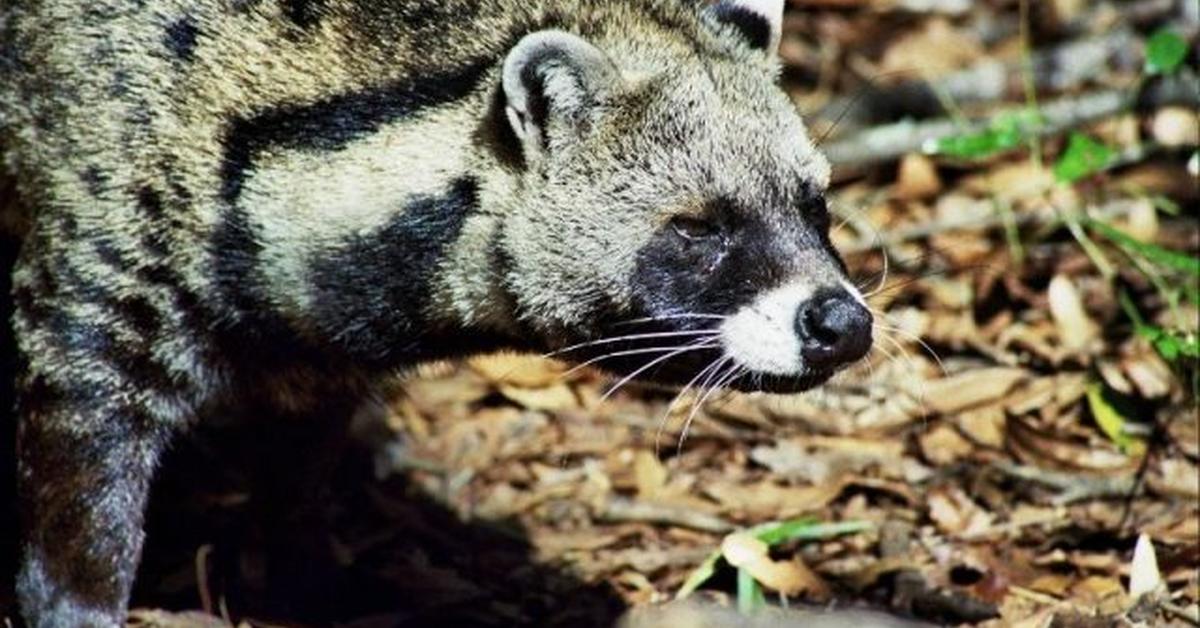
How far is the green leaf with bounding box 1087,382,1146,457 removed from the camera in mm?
10297

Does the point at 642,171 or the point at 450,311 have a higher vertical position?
the point at 642,171

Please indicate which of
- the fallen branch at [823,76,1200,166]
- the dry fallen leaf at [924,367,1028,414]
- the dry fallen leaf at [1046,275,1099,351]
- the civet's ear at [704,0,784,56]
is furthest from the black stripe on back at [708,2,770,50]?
the fallen branch at [823,76,1200,166]

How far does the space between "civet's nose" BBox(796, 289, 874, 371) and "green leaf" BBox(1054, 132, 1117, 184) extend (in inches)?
161

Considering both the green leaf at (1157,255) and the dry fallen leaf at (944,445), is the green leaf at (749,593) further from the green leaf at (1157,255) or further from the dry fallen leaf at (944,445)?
the green leaf at (1157,255)

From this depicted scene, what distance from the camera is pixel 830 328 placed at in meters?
7.43

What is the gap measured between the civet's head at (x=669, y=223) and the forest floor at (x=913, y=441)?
1.25 m

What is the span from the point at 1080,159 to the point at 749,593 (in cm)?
361

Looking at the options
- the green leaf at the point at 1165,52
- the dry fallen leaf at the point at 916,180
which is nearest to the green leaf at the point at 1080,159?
the green leaf at the point at 1165,52

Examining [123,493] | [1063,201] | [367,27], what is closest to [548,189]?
[367,27]

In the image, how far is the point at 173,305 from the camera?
7961 millimetres

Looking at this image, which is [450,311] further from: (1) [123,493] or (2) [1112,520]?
(2) [1112,520]

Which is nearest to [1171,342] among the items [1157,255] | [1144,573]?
[1157,255]

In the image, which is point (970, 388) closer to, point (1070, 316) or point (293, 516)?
point (1070, 316)

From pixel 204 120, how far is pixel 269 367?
113cm
